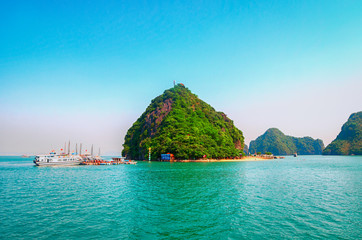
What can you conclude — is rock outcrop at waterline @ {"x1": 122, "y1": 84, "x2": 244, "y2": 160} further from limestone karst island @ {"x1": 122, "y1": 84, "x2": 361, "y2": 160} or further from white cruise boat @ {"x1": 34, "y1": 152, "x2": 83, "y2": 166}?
white cruise boat @ {"x1": 34, "y1": 152, "x2": 83, "y2": 166}

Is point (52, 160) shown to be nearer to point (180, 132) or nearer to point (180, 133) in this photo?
point (180, 133)

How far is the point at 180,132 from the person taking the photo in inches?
5197

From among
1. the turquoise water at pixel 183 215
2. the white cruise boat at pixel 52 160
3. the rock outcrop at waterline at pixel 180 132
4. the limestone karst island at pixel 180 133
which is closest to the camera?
the turquoise water at pixel 183 215

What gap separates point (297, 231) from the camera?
1432 cm

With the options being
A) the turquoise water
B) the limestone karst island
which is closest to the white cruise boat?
the limestone karst island

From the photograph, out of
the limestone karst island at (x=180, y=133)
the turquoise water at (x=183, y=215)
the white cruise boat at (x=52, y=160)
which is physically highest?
the limestone karst island at (x=180, y=133)

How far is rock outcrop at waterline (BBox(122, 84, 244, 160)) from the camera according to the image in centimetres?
12225

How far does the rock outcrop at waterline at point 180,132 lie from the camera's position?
122 metres

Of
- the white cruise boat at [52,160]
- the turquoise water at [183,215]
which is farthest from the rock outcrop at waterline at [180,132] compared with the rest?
the turquoise water at [183,215]

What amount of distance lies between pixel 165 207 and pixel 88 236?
345 inches

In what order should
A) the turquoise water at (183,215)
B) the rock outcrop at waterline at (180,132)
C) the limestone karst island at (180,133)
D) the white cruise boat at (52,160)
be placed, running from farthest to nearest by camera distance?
the rock outcrop at waterline at (180,132), the limestone karst island at (180,133), the white cruise boat at (52,160), the turquoise water at (183,215)

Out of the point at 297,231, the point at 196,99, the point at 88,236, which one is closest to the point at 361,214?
the point at 297,231

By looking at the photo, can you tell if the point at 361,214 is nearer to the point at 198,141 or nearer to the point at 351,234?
the point at 351,234

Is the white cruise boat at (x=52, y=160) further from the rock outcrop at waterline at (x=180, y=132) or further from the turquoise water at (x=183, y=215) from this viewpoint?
the turquoise water at (x=183, y=215)
